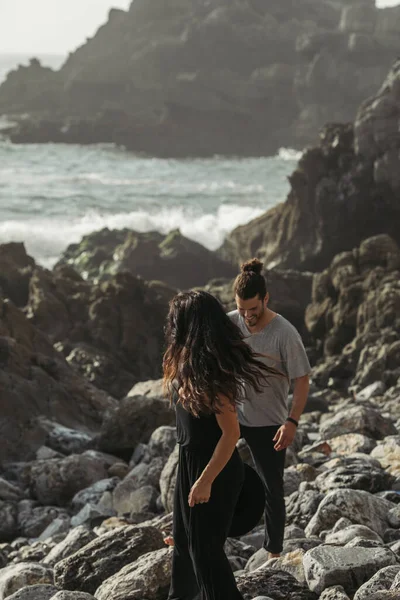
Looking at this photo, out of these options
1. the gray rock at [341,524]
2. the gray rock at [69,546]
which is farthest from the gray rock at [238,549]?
the gray rock at [69,546]

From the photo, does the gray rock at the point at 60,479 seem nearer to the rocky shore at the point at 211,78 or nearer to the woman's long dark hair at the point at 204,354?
the woman's long dark hair at the point at 204,354

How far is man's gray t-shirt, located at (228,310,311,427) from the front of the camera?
214 inches

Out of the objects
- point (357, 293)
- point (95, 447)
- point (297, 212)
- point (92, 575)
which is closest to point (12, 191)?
point (297, 212)

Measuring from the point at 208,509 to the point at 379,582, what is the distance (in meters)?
0.86

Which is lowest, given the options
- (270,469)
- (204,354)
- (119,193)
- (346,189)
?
(270,469)

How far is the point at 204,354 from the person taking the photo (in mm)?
4105

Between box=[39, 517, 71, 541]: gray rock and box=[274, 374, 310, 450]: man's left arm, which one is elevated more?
box=[274, 374, 310, 450]: man's left arm

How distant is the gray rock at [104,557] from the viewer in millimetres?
5648

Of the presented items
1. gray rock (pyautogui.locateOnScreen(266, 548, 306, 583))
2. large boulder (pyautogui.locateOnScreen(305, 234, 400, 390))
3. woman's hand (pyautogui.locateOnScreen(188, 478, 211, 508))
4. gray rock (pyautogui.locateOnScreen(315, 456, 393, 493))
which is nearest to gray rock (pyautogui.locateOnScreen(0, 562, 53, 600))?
gray rock (pyautogui.locateOnScreen(266, 548, 306, 583))

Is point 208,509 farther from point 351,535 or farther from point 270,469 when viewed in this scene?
point 351,535

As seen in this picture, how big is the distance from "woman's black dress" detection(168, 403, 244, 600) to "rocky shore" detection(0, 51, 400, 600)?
59 centimetres

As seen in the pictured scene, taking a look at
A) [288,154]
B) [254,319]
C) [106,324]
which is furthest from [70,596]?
[288,154]

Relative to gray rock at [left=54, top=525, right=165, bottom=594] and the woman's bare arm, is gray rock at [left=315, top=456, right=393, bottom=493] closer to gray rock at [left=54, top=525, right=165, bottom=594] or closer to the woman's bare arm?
gray rock at [left=54, top=525, right=165, bottom=594]

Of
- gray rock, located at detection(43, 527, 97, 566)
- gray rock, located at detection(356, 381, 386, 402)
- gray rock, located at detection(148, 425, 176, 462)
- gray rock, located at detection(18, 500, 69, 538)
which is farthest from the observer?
gray rock, located at detection(356, 381, 386, 402)
